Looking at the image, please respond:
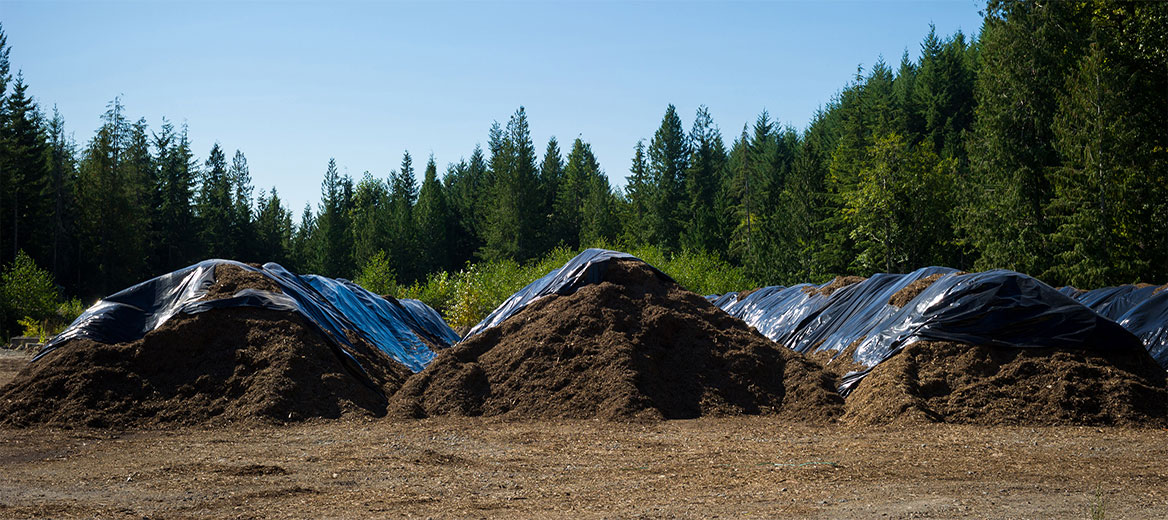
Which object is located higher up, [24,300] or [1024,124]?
[1024,124]

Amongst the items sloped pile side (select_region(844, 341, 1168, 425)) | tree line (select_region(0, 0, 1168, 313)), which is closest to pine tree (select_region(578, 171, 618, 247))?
tree line (select_region(0, 0, 1168, 313))

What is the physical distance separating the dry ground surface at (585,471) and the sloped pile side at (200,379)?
483 millimetres

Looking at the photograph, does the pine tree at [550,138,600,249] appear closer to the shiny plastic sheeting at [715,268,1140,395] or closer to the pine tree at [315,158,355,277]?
the pine tree at [315,158,355,277]

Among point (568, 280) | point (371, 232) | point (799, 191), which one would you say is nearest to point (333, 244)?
point (371, 232)

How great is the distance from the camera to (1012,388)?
8.88 m

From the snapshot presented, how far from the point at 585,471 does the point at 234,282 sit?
751cm

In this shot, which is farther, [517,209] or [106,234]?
[517,209]

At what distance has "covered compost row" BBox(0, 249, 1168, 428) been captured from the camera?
8977 mm

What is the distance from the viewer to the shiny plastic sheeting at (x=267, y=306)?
1048 cm

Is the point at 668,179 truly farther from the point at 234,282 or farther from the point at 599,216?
the point at 234,282

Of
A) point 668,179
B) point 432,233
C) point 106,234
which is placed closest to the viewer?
point 106,234

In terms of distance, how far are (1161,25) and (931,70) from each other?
1552 inches

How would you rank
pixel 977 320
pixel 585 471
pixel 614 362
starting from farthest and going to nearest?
pixel 614 362 → pixel 977 320 → pixel 585 471

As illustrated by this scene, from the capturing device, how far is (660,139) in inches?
2341
